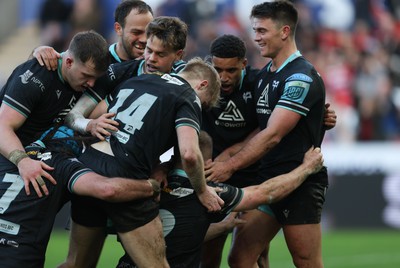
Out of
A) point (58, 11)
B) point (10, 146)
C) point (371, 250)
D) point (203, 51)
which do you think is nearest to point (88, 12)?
point (58, 11)

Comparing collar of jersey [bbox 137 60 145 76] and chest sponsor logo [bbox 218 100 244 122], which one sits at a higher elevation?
collar of jersey [bbox 137 60 145 76]

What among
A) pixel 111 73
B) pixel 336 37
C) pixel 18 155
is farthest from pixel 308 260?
pixel 336 37

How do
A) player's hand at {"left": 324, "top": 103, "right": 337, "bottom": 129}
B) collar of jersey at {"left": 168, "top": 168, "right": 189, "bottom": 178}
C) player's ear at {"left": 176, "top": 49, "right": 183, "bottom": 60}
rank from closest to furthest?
1. collar of jersey at {"left": 168, "top": 168, "right": 189, "bottom": 178}
2. player's ear at {"left": 176, "top": 49, "right": 183, "bottom": 60}
3. player's hand at {"left": 324, "top": 103, "right": 337, "bottom": 129}

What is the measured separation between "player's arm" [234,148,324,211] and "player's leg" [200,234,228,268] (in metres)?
1.57

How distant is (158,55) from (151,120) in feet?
2.93

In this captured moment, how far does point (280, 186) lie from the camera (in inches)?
312

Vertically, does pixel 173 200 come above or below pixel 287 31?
below

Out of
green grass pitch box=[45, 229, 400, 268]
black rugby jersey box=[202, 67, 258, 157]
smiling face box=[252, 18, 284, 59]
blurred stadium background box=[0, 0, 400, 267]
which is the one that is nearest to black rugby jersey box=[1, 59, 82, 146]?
black rugby jersey box=[202, 67, 258, 157]

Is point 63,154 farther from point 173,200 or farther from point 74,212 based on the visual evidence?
point 173,200

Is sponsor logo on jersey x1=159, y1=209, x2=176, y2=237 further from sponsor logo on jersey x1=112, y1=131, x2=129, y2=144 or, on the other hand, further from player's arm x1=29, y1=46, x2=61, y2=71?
player's arm x1=29, y1=46, x2=61, y2=71

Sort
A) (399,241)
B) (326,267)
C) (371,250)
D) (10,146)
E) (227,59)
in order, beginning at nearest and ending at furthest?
(10,146) < (227,59) < (326,267) < (371,250) < (399,241)

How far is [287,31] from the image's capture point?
867 cm

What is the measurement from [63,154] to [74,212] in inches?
21.6

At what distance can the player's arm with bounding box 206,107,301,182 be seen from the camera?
812 centimetres
